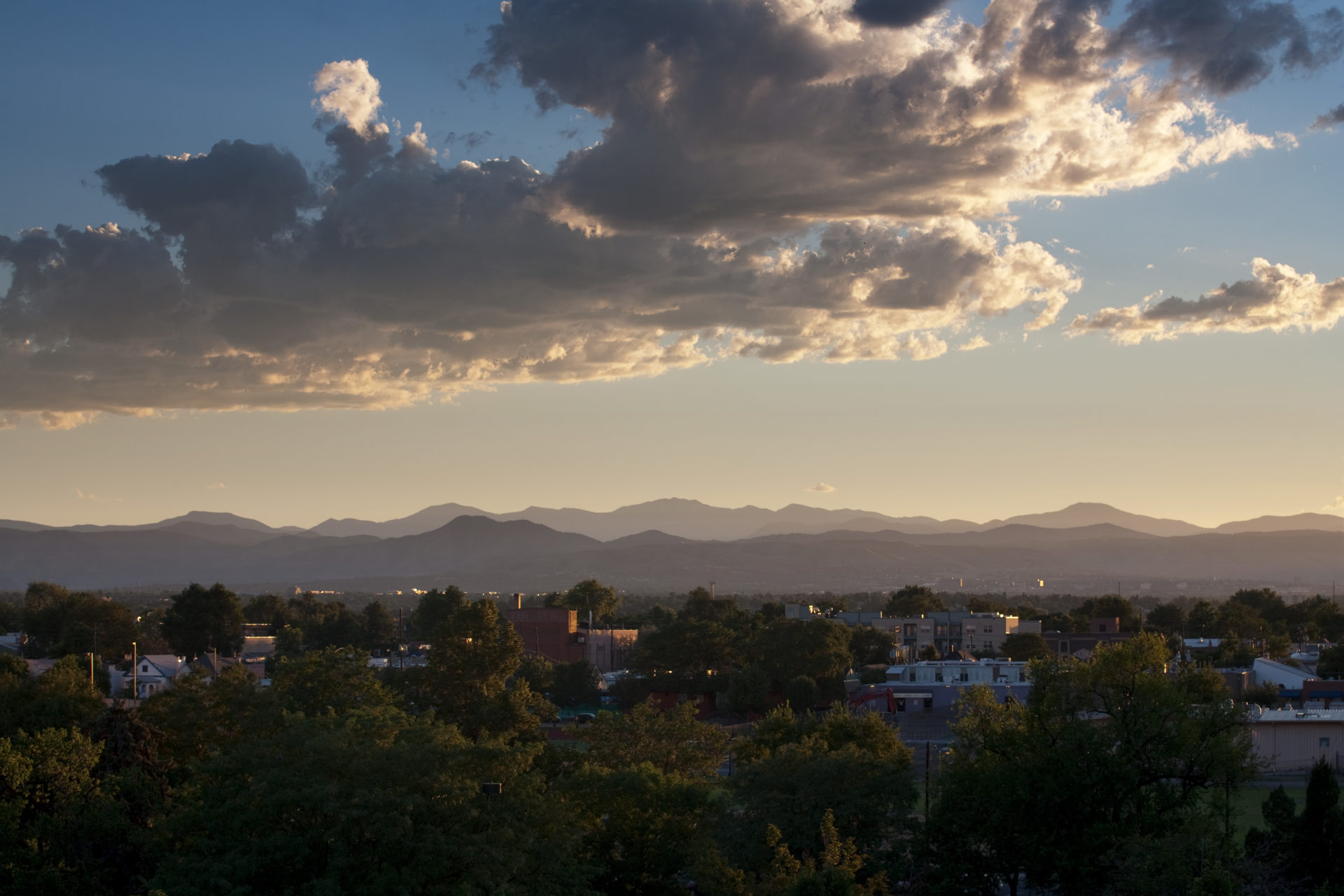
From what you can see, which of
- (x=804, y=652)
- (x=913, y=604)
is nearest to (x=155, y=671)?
(x=804, y=652)

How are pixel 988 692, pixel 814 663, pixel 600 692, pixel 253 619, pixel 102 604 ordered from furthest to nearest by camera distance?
Result: pixel 253 619
pixel 102 604
pixel 600 692
pixel 814 663
pixel 988 692

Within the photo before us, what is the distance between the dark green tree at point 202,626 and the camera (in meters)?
108

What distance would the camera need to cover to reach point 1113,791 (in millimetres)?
33156

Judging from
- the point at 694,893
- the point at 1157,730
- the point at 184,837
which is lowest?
the point at 694,893

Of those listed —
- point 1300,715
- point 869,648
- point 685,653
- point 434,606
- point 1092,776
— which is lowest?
point 1300,715

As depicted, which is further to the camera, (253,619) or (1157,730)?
(253,619)

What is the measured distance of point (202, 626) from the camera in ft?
354

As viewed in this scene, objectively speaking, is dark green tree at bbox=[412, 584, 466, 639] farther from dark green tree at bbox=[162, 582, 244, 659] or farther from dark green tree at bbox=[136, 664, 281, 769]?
dark green tree at bbox=[136, 664, 281, 769]

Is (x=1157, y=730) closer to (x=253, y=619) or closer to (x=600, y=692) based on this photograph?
(x=600, y=692)

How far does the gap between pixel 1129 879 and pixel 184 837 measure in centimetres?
2245

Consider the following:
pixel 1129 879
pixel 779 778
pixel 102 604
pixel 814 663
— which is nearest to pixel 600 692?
pixel 814 663

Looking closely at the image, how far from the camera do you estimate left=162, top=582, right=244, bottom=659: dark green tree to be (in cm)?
10794

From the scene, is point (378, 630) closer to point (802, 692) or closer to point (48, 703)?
point (802, 692)

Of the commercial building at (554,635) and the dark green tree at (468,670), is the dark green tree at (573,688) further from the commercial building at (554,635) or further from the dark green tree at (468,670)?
the dark green tree at (468,670)
